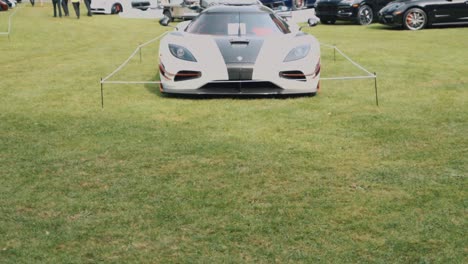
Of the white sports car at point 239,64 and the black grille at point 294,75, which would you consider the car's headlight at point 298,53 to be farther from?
the black grille at point 294,75

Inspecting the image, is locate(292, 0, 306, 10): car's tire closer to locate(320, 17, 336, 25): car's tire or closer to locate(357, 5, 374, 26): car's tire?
locate(320, 17, 336, 25): car's tire

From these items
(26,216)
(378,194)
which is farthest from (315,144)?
(26,216)

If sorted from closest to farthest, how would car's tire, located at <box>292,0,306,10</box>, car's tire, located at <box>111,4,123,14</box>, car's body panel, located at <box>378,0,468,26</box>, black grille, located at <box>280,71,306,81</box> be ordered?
black grille, located at <box>280,71,306,81</box> < car's body panel, located at <box>378,0,468,26</box> < car's tire, located at <box>292,0,306,10</box> < car's tire, located at <box>111,4,123,14</box>

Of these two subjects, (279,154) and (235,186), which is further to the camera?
(279,154)

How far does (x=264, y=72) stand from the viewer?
9047mm

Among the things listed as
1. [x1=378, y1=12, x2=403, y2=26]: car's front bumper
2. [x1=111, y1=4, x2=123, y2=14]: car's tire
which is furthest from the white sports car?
[x1=111, y1=4, x2=123, y2=14]: car's tire

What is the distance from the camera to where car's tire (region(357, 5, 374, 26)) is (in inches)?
914

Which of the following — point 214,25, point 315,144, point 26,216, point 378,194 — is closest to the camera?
point 26,216

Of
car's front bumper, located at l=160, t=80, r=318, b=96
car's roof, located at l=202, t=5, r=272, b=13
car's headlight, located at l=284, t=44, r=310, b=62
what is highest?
car's roof, located at l=202, t=5, r=272, b=13

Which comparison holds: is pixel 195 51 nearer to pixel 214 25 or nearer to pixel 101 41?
pixel 214 25

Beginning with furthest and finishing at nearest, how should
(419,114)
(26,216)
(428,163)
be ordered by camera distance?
(419,114)
(428,163)
(26,216)

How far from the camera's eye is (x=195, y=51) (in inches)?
366

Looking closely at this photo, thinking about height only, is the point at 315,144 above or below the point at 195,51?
below

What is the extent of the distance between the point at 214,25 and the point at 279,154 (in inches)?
171
